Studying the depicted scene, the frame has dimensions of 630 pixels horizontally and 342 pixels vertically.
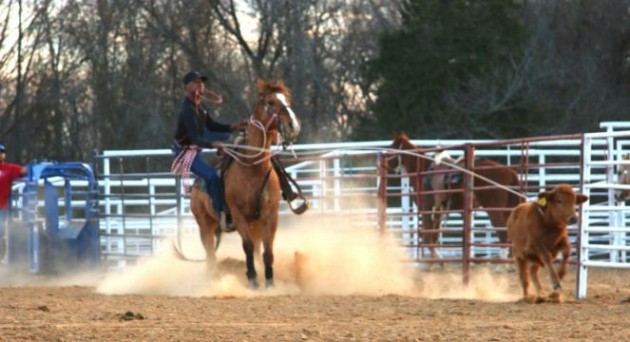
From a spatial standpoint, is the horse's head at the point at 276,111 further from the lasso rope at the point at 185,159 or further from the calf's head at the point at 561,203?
the calf's head at the point at 561,203

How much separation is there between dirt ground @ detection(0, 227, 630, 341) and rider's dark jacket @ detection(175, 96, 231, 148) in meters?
1.41

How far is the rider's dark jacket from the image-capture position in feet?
49.0

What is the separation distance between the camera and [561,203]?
42.0ft

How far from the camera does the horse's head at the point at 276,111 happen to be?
14.1 metres

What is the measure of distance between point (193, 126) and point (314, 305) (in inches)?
121

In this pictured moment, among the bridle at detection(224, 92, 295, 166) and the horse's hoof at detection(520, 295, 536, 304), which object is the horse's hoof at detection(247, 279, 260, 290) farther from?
the horse's hoof at detection(520, 295, 536, 304)

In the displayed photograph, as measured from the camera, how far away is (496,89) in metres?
37.8

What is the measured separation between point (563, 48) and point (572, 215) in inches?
1148

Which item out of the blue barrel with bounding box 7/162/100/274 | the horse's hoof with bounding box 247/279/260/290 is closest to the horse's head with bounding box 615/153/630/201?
the horse's hoof with bounding box 247/279/260/290

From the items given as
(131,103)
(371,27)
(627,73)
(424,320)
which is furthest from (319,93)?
(424,320)

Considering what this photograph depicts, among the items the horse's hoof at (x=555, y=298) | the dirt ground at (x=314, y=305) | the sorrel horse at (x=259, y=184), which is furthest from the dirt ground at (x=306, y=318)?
the sorrel horse at (x=259, y=184)

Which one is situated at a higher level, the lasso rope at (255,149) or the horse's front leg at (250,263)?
the lasso rope at (255,149)

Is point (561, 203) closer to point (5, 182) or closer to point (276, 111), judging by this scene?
point (276, 111)

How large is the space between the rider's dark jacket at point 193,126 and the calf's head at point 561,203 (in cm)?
365
